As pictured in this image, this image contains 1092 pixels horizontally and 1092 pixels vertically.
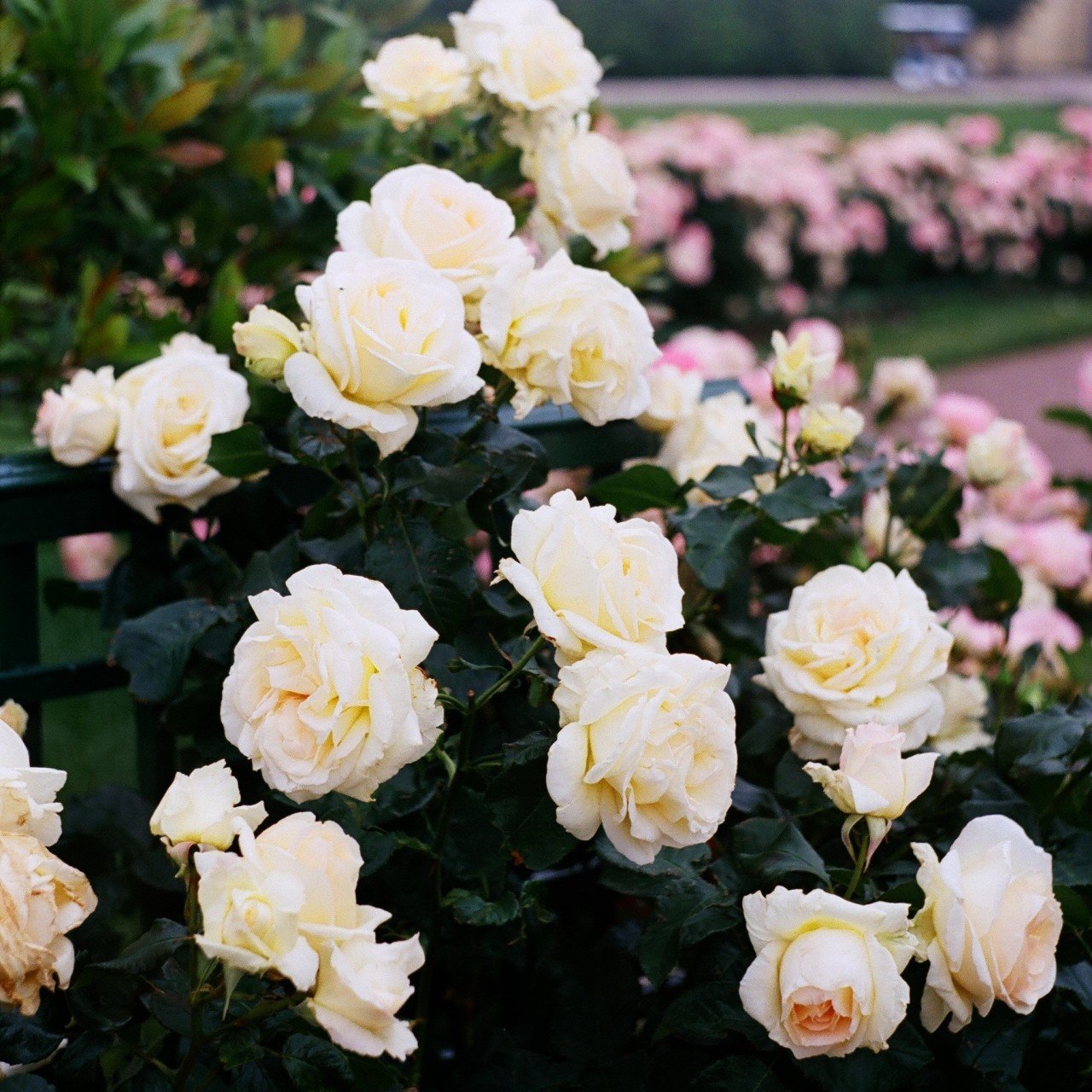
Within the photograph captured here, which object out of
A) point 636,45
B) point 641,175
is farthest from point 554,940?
point 636,45

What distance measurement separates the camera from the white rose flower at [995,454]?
6.07 ft

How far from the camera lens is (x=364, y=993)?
2.77 feet

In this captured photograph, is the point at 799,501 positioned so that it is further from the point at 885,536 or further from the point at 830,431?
the point at 885,536

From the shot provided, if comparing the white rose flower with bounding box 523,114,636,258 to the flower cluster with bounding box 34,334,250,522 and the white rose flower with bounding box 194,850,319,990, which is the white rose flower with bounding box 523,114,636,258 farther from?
the white rose flower with bounding box 194,850,319,990

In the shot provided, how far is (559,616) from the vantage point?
3.32 feet

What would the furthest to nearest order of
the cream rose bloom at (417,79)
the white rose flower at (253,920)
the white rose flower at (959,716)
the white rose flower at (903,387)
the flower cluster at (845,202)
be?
the flower cluster at (845,202) → the white rose flower at (903,387) → the white rose flower at (959,716) → the cream rose bloom at (417,79) → the white rose flower at (253,920)

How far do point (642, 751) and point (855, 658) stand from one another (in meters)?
0.36

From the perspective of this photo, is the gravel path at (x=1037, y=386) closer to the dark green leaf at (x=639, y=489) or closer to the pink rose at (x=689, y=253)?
the pink rose at (x=689, y=253)

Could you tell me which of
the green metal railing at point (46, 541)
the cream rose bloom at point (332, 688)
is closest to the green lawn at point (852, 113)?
the green metal railing at point (46, 541)

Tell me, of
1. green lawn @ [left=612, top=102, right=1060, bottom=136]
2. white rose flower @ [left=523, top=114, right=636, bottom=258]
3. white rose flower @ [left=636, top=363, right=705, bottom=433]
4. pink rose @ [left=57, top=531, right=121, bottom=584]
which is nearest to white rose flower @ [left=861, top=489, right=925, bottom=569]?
white rose flower @ [left=636, top=363, right=705, bottom=433]

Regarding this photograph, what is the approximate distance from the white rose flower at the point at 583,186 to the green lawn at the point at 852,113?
1380 centimetres

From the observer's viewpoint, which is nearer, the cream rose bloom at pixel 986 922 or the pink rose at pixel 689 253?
the cream rose bloom at pixel 986 922

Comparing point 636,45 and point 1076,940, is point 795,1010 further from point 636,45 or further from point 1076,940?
point 636,45

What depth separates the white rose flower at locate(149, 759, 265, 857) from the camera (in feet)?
2.97
